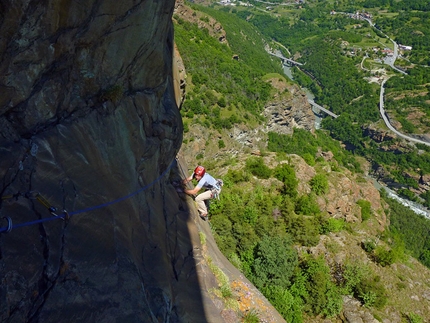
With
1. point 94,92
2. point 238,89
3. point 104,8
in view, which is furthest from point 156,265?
point 238,89

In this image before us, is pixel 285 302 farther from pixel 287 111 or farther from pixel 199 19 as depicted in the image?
pixel 199 19

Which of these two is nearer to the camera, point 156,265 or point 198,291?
point 156,265

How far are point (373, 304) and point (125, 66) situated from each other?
15016 millimetres

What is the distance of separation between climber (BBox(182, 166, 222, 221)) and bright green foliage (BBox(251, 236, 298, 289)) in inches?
209

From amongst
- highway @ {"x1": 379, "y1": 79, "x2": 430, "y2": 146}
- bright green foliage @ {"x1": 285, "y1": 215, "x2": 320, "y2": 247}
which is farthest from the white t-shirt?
highway @ {"x1": 379, "y1": 79, "x2": 430, "y2": 146}

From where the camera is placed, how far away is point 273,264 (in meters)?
15.8

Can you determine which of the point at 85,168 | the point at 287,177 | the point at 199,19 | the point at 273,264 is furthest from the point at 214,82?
the point at 85,168

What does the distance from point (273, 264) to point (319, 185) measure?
9.71 m

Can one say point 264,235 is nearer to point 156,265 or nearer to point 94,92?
point 156,265

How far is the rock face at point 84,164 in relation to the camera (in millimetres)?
5172

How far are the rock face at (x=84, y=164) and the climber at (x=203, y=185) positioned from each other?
8.25 feet

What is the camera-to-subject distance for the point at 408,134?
104m

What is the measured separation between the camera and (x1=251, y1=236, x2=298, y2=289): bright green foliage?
15.5 metres

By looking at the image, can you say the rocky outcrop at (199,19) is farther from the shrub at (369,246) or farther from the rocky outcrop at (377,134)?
the rocky outcrop at (377,134)
